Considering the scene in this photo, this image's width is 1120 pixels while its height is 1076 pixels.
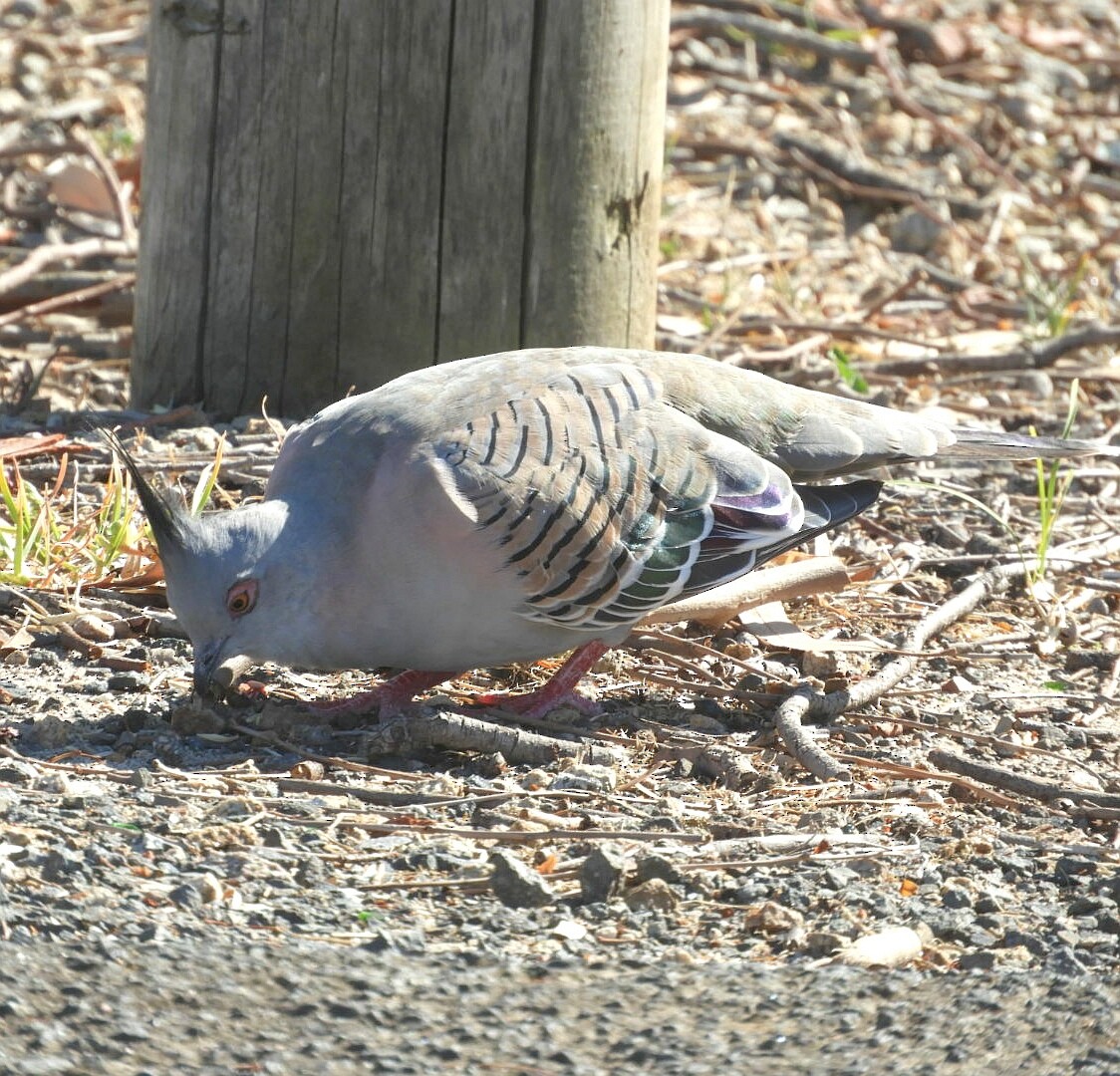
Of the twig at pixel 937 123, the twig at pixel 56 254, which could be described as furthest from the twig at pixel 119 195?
the twig at pixel 937 123

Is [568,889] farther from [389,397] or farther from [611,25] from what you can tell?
[611,25]

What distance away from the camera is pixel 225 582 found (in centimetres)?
381

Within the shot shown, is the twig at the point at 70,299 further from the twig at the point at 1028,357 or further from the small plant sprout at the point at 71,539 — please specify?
Answer: the twig at the point at 1028,357

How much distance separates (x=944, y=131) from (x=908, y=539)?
13.6 feet

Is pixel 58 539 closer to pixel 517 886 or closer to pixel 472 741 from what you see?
pixel 472 741

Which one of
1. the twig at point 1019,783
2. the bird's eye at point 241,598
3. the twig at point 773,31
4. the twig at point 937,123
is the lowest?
the twig at point 1019,783

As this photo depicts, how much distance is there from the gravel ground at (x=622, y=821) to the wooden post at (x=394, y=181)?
45 cm

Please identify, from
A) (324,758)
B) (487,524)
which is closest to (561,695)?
(487,524)

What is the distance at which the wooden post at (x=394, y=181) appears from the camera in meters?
5.09

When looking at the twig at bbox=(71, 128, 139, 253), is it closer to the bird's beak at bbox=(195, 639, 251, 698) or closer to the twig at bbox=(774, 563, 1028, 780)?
the bird's beak at bbox=(195, 639, 251, 698)

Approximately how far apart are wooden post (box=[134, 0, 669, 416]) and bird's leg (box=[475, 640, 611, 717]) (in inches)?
53.3

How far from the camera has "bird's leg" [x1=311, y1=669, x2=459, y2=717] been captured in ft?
13.5

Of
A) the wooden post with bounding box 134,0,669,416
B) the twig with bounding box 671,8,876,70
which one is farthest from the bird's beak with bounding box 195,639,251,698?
the twig with bounding box 671,8,876,70

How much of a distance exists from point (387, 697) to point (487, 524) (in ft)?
1.64
